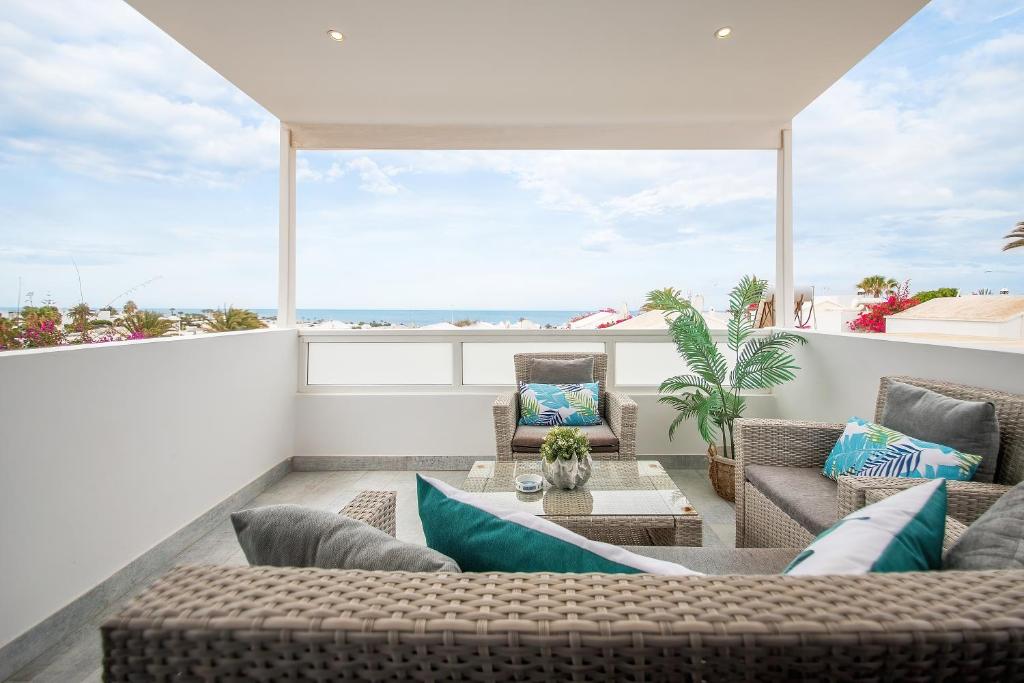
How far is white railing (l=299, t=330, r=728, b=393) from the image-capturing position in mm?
4289

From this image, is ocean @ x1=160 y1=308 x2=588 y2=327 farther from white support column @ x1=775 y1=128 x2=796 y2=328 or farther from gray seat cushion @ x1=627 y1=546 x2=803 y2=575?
gray seat cushion @ x1=627 y1=546 x2=803 y2=575

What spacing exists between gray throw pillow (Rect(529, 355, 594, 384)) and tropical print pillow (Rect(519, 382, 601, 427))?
0.13 metres

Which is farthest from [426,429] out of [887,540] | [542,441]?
[887,540]

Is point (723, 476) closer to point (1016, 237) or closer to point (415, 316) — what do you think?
point (1016, 237)

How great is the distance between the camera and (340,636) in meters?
0.57

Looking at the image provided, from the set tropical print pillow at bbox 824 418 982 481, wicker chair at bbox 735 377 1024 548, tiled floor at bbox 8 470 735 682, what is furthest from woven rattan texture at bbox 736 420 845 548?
tiled floor at bbox 8 470 735 682

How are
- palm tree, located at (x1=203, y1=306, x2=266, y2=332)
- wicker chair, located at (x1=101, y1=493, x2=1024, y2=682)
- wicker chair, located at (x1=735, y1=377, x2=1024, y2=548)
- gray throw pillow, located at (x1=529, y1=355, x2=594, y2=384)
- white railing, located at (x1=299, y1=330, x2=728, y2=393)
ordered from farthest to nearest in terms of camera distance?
white railing, located at (x1=299, y1=330, x2=728, y2=393) < gray throw pillow, located at (x1=529, y1=355, x2=594, y2=384) < palm tree, located at (x1=203, y1=306, x2=266, y2=332) < wicker chair, located at (x1=735, y1=377, x2=1024, y2=548) < wicker chair, located at (x1=101, y1=493, x2=1024, y2=682)

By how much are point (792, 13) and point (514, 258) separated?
12.9 ft

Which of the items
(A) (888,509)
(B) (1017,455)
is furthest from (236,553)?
(B) (1017,455)

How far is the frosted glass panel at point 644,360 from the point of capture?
4305 millimetres

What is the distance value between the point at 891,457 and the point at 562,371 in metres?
2.13

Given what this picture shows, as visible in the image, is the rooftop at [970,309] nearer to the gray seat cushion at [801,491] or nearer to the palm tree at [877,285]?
the palm tree at [877,285]

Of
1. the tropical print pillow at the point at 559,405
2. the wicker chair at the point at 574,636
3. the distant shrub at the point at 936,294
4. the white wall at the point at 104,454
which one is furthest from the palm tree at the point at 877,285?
the white wall at the point at 104,454

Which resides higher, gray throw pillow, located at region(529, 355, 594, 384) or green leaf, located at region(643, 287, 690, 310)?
green leaf, located at region(643, 287, 690, 310)
